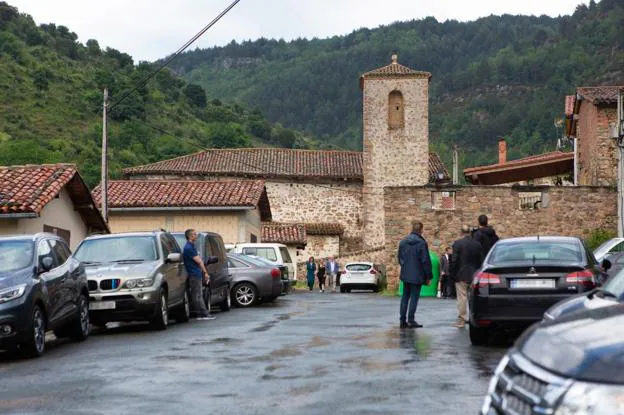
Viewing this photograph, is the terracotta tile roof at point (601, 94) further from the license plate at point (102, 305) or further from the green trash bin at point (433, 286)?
the license plate at point (102, 305)

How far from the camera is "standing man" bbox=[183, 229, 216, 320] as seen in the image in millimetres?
21734

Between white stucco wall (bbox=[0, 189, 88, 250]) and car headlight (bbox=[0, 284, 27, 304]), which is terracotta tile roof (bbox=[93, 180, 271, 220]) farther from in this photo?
car headlight (bbox=[0, 284, 27, 304])

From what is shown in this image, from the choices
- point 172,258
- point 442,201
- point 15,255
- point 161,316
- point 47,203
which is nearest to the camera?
point 15,255

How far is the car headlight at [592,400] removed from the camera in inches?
172

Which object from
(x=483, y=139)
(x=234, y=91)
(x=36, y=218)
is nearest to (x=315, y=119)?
(x=234, y=91)

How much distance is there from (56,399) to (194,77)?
163m

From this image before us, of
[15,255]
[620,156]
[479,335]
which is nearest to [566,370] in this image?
[479,335]

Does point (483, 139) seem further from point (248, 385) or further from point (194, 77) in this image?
point (248, 385)

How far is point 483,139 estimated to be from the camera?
132 metres

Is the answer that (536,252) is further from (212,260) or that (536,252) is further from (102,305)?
(212,260)

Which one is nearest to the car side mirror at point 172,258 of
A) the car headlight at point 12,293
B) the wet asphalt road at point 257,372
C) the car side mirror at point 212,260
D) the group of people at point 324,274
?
the wet asphalt road at point 257,372

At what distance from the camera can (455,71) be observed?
534ft

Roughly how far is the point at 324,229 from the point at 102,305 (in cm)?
5320

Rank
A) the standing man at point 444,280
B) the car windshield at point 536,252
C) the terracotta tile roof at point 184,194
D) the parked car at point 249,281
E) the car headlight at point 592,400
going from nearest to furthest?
the car headlight at point 592,400 → the car windshield at point 536,252 → the parked car at point 249,281 → the standing man at point 444,280 → the terracotta tile roof at point 184,194
